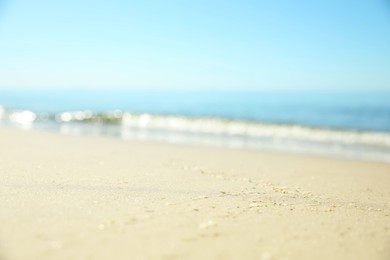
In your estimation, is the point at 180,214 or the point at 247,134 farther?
the point at 247,134

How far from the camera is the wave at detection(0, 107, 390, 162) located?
46.1 ft

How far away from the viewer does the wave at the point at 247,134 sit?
46.1 ft

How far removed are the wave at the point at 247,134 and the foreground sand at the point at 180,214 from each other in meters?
7.48

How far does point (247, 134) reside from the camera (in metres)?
18.9

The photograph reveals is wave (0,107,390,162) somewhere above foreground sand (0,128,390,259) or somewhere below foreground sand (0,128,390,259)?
below

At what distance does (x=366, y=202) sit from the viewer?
5.17 meters

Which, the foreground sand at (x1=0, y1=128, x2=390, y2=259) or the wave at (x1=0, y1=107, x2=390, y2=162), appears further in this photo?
the wave at (x1=0, y1=107, x2=390, y2=162)

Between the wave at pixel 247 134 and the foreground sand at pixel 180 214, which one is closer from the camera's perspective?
the foreground sand at pixel 180 214

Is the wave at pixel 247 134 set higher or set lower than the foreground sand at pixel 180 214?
lower

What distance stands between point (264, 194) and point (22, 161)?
4367mm

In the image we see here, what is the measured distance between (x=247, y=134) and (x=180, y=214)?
15.3m

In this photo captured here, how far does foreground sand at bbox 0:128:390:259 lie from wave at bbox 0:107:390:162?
748 cm

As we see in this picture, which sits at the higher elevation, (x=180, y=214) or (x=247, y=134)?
(x=180, y=214)

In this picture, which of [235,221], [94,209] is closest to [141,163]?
[94,209]
